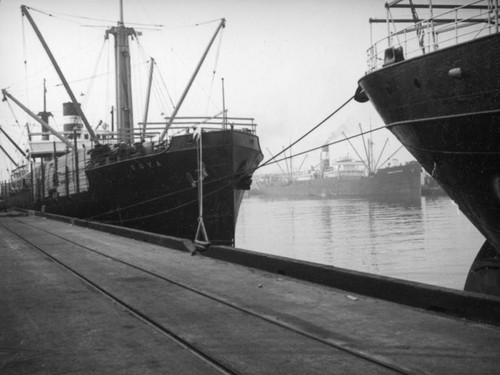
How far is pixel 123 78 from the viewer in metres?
23.0

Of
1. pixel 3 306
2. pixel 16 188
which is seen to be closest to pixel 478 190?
pixel 3 306

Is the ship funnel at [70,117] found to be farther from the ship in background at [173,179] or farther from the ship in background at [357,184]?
the ship in background at [357,184]

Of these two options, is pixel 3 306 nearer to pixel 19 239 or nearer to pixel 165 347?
pixel 165 347

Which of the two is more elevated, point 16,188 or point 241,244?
point 16,188

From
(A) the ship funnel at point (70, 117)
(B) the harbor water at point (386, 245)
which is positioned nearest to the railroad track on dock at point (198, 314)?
(B) the harbor water at point (386, 245)

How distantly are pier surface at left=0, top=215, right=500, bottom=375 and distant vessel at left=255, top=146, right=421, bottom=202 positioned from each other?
65.7 metres

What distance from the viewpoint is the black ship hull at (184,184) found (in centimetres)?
1478

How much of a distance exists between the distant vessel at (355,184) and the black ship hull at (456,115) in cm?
6242

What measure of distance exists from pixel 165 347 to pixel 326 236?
22594 mm

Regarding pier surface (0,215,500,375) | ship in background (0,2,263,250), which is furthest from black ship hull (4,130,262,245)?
pier surface (0,215,500,375)

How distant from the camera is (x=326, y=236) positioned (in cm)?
2569

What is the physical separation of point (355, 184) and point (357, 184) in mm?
463

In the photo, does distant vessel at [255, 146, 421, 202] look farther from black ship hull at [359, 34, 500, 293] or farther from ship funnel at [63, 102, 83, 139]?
black ship hull at [359, 34, 500, 293]

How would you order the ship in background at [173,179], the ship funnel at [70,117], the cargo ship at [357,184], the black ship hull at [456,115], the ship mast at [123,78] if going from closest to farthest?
the black ship hull at [456,115]
the ship in background at [173,179]
the ship mast at [123,78]
the ship funnel at [70,117]
the cargo ship at [357,184]
